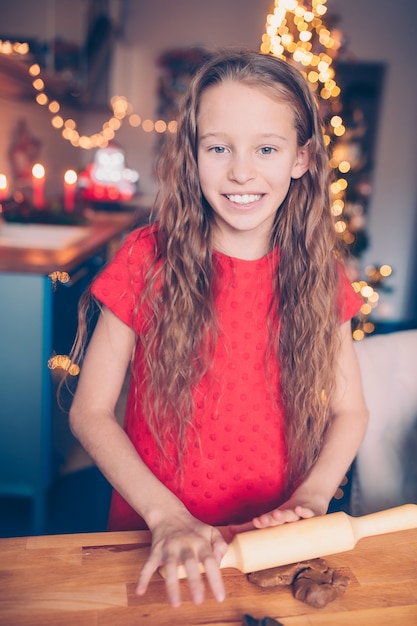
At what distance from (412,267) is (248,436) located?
485cm

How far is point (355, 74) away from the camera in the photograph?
5324mm

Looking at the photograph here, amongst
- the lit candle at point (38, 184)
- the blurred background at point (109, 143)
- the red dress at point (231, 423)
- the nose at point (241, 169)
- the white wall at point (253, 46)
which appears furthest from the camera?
the white wall at point (253, 46)

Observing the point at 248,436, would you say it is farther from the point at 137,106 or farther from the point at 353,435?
the point at 137,106

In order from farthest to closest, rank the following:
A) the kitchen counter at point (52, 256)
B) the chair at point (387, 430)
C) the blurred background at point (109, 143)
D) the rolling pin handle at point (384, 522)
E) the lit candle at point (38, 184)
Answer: the lit candle at point (38, 184) < the blurred background at point (109, 143) < the kitchen counter at point (52, 256) < the chair at point (387, 430) < the rolling pin handle at point (384, 522)

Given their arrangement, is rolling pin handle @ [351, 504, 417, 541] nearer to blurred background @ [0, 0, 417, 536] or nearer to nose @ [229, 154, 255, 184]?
nose @ [229, 154, 255, 184]

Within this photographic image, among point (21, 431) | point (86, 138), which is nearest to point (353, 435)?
point (21, 431)

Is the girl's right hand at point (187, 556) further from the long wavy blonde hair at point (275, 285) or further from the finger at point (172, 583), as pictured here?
the long wavy blonde hair at point (275, 285)

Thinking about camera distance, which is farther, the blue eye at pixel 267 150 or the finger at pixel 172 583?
the blue eye at pixel 267 150

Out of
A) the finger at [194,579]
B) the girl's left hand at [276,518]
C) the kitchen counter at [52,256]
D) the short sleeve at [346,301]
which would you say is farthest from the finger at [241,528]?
the kitchen counter at [52,256]

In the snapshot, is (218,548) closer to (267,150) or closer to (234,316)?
(234,316)

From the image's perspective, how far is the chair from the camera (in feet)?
3.96

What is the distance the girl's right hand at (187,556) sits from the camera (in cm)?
60

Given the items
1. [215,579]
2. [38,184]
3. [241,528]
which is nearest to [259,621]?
[215,579]

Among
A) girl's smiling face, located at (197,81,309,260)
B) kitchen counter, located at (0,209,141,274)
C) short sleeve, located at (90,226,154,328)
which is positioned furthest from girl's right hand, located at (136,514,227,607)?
kitchen counter, located at (0,209,141,274)
